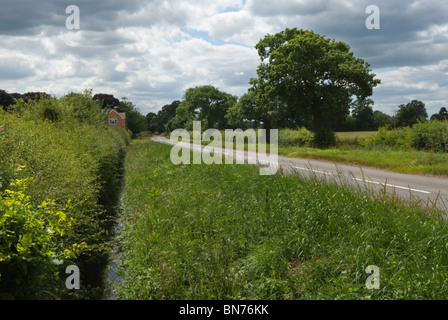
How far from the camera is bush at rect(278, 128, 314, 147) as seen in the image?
3329 centimetres

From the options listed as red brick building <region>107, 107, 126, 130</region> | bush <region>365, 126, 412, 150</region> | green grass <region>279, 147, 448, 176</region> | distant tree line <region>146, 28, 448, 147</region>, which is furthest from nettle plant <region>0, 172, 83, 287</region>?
red brick building <region>107, 107, 126, 130</region>

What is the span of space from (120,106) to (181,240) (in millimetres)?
95277

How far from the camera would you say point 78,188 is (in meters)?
8.55

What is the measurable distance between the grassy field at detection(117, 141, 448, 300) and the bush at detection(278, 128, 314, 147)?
2429 centimetres

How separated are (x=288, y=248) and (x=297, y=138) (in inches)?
1123

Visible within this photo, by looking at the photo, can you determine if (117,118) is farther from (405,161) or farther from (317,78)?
(405,161)

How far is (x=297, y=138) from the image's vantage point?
34.1 metres

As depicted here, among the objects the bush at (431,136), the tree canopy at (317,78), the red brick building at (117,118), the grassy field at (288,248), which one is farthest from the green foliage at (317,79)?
the red brick building at (117,118)

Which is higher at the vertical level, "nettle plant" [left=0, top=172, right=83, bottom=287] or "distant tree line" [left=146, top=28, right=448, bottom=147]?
"distant tree line" [left=146, top=28, right=448, bottom=147]

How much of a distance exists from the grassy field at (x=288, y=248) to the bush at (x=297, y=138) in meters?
24.3

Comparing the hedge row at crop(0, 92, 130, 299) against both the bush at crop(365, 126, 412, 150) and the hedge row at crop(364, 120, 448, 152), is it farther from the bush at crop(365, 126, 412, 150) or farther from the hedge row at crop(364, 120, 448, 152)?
the bush at crop(365, 126, 412, 150)

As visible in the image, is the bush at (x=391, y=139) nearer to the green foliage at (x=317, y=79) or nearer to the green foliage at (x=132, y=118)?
the green foliage at (x=317, y=79)
